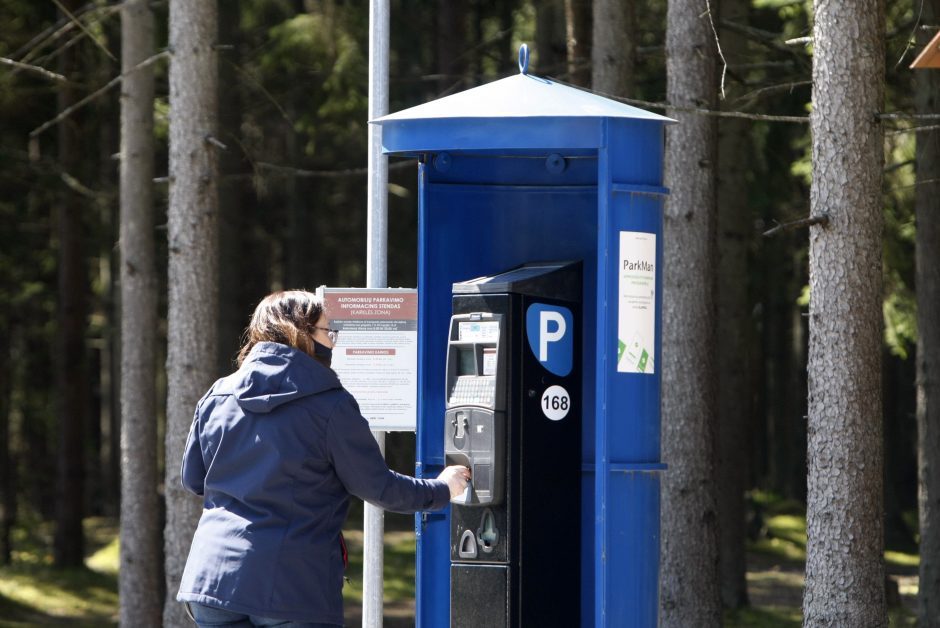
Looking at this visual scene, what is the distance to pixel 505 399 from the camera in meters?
5.53

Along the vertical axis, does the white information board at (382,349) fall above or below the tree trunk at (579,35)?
below

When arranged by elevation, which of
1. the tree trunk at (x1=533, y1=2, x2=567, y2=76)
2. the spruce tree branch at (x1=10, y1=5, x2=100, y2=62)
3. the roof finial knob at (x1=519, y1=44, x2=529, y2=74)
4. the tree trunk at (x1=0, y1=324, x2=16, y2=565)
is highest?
the tree trunk at (x1=533, y1=2, x2=567, y2=76)

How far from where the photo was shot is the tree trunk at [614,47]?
1004cm

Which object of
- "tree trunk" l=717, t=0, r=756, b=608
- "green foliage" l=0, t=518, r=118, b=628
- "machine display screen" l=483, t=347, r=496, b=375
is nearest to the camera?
"machine display screen" l=483, t=347, r=496, b=375

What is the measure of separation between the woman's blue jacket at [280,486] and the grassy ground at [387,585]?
8.40 metres

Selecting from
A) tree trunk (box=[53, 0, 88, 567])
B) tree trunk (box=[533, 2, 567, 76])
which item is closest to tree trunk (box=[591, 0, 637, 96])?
tree trunk (box=[533, 2, 567, 76])

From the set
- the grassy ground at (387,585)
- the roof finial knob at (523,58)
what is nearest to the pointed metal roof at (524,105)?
the roof finial knob at (523,58)

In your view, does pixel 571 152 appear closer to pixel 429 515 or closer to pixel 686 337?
pixel 429 515

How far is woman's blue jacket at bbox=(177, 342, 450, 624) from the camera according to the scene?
407cm

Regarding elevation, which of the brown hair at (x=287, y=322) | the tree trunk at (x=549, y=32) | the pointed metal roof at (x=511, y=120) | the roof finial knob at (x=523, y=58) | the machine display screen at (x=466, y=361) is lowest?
the machine display screen at (x=466, y=361)

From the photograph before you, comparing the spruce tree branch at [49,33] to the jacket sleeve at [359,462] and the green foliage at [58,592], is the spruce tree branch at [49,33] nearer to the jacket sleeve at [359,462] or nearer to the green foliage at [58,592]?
the green foliage at [58,592]

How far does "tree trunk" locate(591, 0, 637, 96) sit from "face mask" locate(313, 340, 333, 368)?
609 centimetres

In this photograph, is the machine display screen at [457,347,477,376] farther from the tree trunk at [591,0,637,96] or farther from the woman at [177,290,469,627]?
the tree trunk at [591,0,637,96]

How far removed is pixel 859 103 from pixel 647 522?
2316mm
